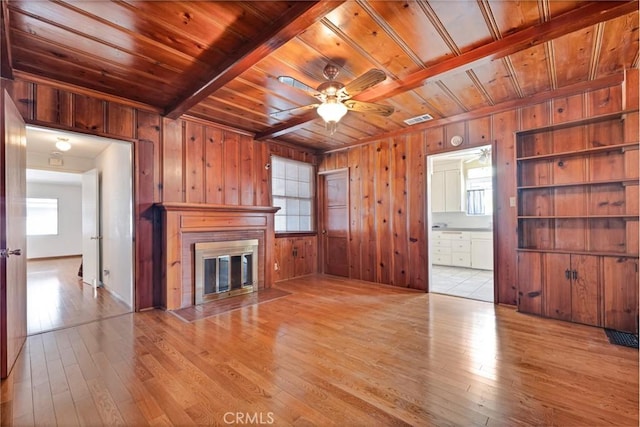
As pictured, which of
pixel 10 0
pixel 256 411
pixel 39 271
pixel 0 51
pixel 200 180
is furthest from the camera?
pixel 39 271

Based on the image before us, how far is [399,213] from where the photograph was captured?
4590 millimetres

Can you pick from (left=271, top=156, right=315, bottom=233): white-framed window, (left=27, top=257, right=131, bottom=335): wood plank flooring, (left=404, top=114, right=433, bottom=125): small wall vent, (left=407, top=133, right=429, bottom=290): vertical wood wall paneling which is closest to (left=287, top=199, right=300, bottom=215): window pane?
(left=271, top=156, right=315, bottom=233): white-framed window

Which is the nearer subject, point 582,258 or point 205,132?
point 582,258

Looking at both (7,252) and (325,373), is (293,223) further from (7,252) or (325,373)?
(7,252)

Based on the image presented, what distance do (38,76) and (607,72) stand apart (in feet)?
18.3

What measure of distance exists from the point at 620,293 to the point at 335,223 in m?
3.94

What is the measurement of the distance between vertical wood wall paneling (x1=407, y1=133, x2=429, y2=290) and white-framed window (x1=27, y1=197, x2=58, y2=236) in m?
10.2

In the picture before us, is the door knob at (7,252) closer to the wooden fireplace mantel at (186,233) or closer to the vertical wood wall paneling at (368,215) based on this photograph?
the wooden fireplace mantel at (186,233)

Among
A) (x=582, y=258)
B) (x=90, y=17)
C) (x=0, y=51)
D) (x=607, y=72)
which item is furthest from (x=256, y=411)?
(x=607, y=72)

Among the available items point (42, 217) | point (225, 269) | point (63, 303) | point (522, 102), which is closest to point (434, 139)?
point (522, 102)

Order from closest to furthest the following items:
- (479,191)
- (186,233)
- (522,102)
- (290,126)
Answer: (522,102)
(186,233)
(290,126)
(479,191)

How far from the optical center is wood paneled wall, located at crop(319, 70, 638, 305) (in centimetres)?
307

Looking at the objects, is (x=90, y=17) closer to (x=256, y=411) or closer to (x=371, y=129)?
(x=256, y=411)

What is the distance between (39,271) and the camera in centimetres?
611
